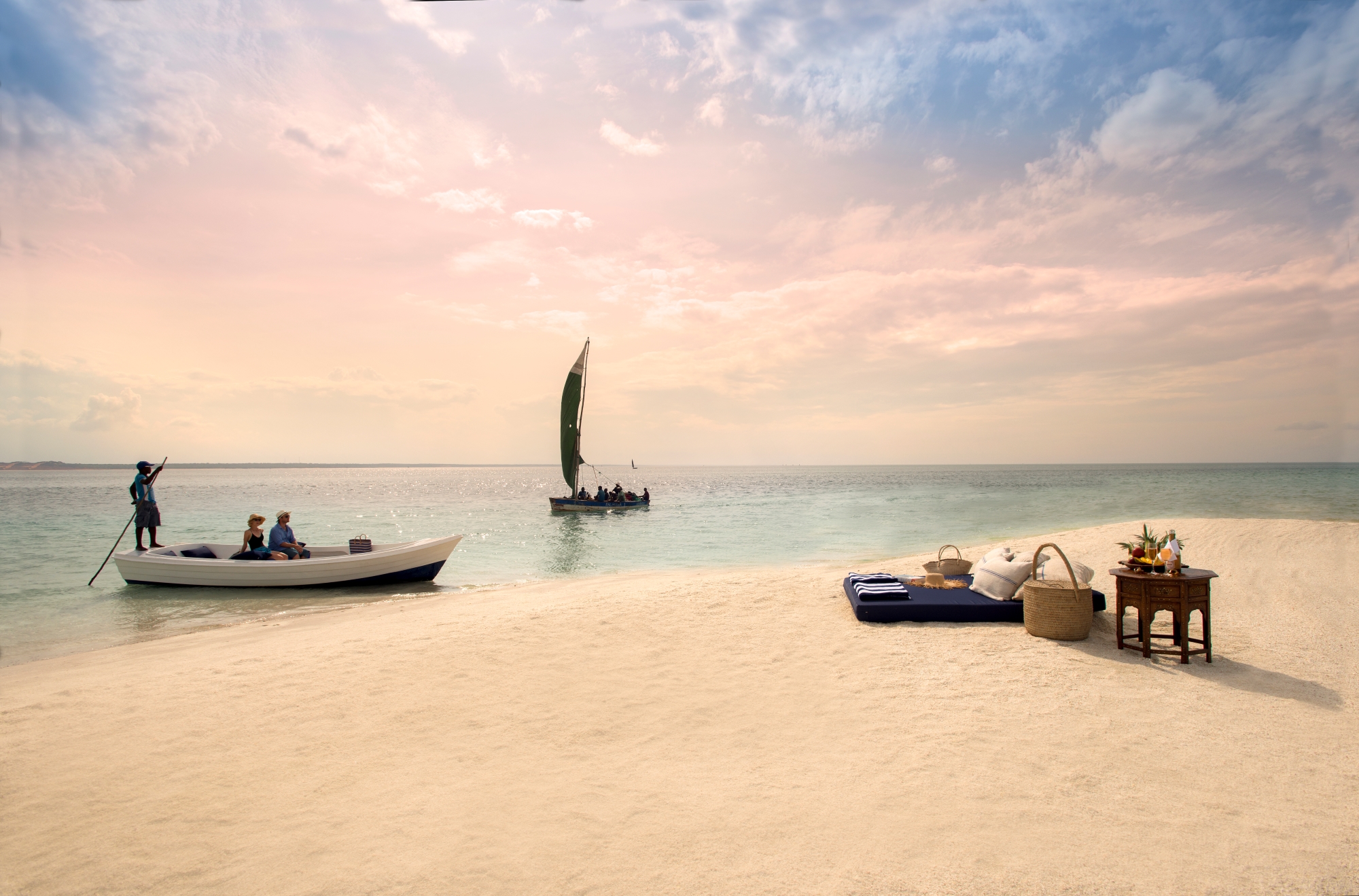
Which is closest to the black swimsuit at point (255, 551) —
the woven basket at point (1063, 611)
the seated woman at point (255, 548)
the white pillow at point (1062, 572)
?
the seated woman at point (255, 548)

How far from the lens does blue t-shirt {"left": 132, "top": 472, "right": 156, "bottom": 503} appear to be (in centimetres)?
1443

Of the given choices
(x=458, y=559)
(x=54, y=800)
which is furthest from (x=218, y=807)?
(x=458, y=559)

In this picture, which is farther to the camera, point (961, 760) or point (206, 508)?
point (206, 508)

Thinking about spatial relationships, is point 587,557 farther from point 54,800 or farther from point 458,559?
point 54,800

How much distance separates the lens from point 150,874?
3.18 meters

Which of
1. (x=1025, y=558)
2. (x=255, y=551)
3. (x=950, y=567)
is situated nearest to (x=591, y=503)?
(x=255, y=551)

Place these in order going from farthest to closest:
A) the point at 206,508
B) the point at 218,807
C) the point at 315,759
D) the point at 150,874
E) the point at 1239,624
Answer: the point at 206,508
the point at 1239,624
the point at 315,759
the point at 218,807
the point at 150,874

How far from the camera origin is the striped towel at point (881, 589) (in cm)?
778

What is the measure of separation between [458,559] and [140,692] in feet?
46.0

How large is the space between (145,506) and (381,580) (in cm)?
654

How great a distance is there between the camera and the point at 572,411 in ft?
119

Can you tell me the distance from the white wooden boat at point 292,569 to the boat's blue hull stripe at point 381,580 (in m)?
0.01

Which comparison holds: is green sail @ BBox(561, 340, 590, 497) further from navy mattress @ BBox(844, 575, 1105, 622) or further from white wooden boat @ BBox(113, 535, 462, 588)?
navy mattress @ BBox(844, 575, 1105, 622)

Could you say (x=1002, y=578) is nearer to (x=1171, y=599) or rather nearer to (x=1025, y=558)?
(x=1025, y=558)
